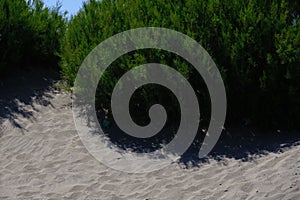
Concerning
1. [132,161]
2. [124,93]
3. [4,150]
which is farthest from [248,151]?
[4,150]

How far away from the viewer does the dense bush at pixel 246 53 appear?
7.13m

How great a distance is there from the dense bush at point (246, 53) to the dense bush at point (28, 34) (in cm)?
238

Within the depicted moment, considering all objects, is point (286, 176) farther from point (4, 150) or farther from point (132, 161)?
point (4, 150)

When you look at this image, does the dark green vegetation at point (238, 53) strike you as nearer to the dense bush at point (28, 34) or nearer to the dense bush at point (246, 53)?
the dense bush at point (246, 53)


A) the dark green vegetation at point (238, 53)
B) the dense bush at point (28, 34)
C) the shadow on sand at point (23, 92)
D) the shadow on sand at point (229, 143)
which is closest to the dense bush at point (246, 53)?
the dark green vegetation at point (238, 53)

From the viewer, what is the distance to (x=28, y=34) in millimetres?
9805

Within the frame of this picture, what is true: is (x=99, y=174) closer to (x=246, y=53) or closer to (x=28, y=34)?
(x=246, y=53)

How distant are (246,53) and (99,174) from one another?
8.36 feet

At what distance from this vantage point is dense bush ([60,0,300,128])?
7129mm

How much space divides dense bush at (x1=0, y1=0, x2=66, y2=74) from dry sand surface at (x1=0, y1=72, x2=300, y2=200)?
1.87m

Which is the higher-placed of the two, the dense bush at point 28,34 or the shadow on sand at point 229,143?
the dense bush at point 28,34

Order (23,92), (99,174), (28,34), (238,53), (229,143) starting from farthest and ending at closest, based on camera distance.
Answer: (28,34) < (23,92) < (238,53) < (229,143) < (99,174)

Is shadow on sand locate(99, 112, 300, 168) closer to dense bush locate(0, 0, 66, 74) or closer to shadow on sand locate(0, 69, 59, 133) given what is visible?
shadow on sand locate(0, 69, 59, 133)

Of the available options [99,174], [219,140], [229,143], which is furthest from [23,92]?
[229,143]
